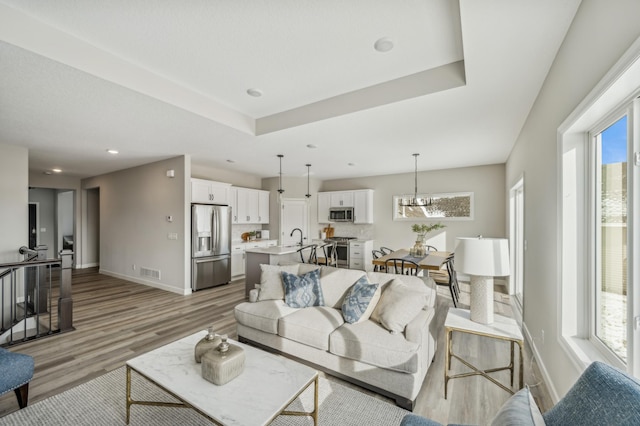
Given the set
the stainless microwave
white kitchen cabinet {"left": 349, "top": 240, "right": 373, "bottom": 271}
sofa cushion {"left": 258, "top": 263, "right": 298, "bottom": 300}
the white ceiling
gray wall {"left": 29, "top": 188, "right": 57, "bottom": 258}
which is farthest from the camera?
gray wall {"left": 29, "top": 188, "right": 57, "bottom": 258}

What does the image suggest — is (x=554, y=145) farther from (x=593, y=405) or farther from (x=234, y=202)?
(x=234, y=202)

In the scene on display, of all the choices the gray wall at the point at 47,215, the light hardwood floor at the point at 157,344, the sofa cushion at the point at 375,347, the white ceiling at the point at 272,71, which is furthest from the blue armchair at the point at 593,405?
the gray wall at the point at 47,215

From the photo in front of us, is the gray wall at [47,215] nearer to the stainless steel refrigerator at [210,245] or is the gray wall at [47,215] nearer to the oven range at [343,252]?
the stainless steel refrigerator at [210,245]

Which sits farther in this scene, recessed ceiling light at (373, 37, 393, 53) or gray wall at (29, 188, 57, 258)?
gray wall at (29, 188, 57, 258)

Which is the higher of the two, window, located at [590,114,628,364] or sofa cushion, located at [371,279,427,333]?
window, located at [590,114,628,364]

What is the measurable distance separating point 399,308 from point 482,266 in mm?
744

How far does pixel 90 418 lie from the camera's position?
196cm

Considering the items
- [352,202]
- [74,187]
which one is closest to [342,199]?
[352,202]

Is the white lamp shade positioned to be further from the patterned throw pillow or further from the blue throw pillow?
the blue throw pillow

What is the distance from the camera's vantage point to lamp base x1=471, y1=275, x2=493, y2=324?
2.23m

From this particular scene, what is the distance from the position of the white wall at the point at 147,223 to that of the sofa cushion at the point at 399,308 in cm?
405

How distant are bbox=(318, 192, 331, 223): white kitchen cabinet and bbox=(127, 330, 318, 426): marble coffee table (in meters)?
5.96

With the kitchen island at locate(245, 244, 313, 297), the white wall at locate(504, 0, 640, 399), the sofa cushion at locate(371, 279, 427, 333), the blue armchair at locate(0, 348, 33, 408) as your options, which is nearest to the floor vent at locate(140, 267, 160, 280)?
the kitchen island at locate(245, 244, 313, 297)

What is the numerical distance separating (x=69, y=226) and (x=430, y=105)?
11336mm
